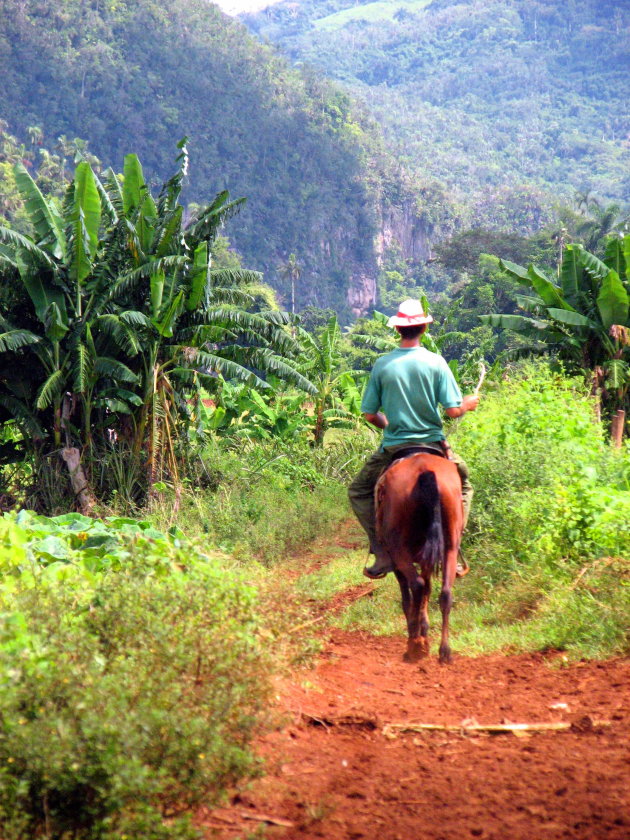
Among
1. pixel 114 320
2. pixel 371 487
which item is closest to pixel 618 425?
pixel 114 320

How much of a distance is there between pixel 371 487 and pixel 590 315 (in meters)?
12.4

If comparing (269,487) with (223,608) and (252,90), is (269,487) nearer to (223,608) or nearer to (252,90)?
(223,608)

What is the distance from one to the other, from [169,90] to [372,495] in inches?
4308

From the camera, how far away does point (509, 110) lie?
16700 centimetres

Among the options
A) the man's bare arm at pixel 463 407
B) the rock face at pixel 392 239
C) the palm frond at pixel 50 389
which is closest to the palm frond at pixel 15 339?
the palm frond at pixel 50 389

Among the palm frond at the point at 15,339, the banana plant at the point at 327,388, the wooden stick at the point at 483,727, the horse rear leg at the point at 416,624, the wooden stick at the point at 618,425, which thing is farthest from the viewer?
the banana plant at the point at 327,388

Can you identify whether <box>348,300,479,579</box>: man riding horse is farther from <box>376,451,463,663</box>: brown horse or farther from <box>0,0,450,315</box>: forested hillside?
<box>0,0,450,315</box>: forested hillside

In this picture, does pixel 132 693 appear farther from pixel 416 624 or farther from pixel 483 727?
pixel 416 624

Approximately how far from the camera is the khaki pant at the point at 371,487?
23.7 feet

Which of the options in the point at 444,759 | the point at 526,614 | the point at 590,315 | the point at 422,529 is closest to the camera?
the point at 444,759

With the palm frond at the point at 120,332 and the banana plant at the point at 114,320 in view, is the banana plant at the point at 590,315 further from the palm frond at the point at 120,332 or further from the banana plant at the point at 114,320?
the palm frond at the point at 120,332

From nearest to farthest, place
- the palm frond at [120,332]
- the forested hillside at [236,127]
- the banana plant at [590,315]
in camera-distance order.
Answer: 1. the palm frond at [120,332]
2. the banana plant at [590,315]
3. the forested hillside at [236,127]

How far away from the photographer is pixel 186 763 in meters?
3.53

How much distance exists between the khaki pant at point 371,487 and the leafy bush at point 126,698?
2357mm
